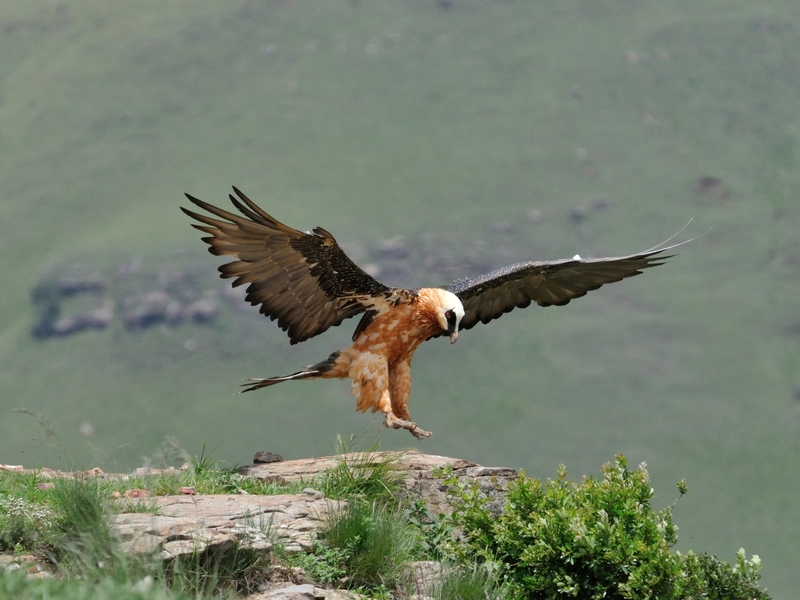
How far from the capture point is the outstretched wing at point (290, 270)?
991 centimetres

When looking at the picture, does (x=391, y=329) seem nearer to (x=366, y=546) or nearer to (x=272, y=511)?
(x=272, y=511)

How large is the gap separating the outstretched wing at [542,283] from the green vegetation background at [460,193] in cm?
5212

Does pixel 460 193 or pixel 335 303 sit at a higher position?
pixel 460 193

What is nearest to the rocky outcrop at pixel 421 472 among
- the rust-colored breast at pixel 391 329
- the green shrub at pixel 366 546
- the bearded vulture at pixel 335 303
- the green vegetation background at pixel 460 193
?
the bearded vulture at pixel 335 303

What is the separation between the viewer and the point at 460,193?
3381 inches

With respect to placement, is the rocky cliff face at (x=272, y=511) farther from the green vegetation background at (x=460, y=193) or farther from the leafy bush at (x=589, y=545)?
the green vegetation background at (x=460, y=193)

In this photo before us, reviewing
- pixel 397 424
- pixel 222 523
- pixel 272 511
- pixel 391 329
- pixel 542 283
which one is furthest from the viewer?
pixel 542 283

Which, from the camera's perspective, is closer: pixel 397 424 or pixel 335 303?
pixel 397 424

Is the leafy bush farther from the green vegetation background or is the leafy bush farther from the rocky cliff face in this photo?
the green vegetation background

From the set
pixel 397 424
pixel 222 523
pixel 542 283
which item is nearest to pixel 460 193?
pixel 542 283

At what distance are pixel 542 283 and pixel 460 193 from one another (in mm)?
73736

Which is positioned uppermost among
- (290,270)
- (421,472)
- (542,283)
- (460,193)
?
(460,193)

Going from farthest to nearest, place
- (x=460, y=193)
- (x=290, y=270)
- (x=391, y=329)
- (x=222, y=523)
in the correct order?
(x=460, y=193), (x=391, y=329), (x=290, y=270), (x=222, y=523)

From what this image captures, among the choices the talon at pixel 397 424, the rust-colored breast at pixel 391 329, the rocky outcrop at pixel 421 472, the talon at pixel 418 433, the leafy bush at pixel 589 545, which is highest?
the rust-colored breast at pixel 391 329
